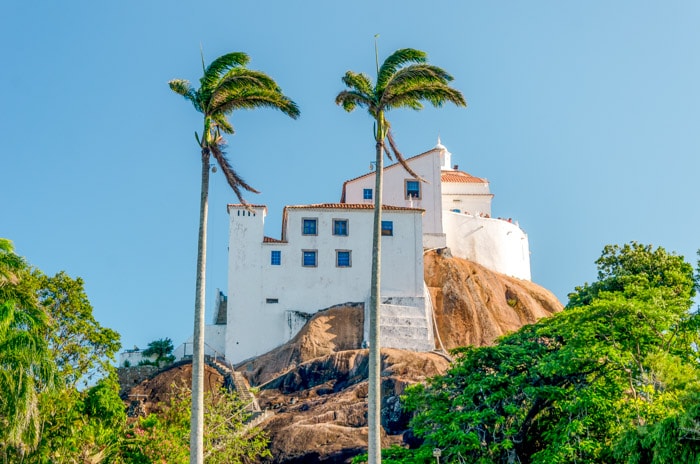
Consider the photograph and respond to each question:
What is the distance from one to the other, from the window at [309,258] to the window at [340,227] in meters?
1.86

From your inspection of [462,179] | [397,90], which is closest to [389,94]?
[397,90]

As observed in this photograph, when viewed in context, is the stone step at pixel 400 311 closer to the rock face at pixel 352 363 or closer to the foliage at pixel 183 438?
the rock face at pixel 352 363

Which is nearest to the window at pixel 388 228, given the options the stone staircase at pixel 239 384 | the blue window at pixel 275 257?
the blue window at pixel 275 257

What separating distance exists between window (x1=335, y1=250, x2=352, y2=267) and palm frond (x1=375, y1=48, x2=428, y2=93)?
30435 millimetres

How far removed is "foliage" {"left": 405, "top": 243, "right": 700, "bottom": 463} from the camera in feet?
87.3

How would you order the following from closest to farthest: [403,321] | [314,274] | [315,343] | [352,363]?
[352,363]
[315,343]
[403,321]
[314,274]

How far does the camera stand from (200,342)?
901 inches

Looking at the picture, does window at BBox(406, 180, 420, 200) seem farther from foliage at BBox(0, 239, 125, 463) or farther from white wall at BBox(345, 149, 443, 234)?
foliage at BBox(0, 239, 125, 463)

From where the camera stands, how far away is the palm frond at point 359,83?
25578 millimetres

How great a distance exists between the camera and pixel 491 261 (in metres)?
64.1

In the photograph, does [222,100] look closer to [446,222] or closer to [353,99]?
[353,99]

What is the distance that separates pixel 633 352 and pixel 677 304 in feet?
9.65

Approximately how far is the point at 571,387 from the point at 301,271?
92.7 ft

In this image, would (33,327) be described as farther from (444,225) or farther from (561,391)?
(444,225)
